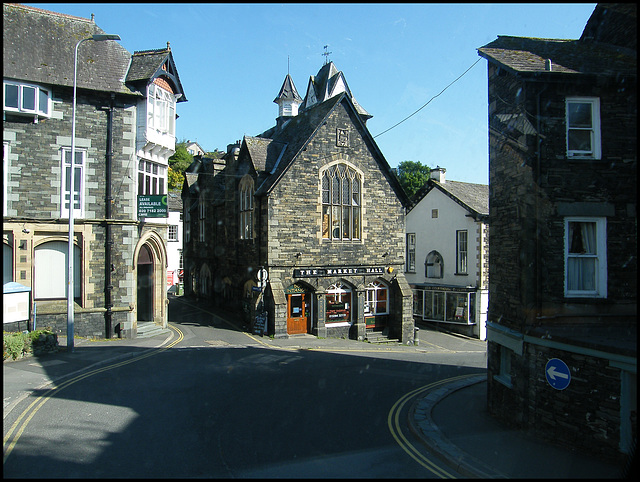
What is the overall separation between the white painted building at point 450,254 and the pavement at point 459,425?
1368 centimetres

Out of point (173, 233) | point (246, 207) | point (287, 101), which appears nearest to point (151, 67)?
point (246, 207)

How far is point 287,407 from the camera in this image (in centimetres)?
1160

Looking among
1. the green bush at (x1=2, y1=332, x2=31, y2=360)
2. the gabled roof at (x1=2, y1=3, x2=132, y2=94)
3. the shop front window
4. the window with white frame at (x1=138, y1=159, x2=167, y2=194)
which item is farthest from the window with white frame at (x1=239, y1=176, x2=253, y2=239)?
the green bush at (x1=2, y1=332, x2=31, y2=360)

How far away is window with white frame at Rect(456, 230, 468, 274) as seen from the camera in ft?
99.2

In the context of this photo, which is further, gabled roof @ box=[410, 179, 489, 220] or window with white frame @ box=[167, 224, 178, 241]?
window with white frame @ box=[167, 224, 178, 241]

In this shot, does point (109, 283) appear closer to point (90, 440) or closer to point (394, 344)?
point (90, 440)

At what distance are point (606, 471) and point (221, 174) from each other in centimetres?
2668

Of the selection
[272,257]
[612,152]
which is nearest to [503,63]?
[612,152]

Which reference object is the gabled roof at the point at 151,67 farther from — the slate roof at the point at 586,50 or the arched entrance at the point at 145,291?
the slate roof at the point at 586,50

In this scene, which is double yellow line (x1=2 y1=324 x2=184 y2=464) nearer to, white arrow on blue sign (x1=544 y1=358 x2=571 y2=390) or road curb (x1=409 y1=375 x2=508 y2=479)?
road curb (x1=409 y1=375 x2=508 y2=479)

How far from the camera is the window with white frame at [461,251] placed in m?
30.2

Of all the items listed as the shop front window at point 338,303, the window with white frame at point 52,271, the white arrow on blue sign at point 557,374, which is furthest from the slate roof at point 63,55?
the white arrow on blue sign at point 557,374

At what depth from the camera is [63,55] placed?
2028 centimetres

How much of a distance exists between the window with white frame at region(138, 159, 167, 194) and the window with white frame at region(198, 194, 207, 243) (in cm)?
998
